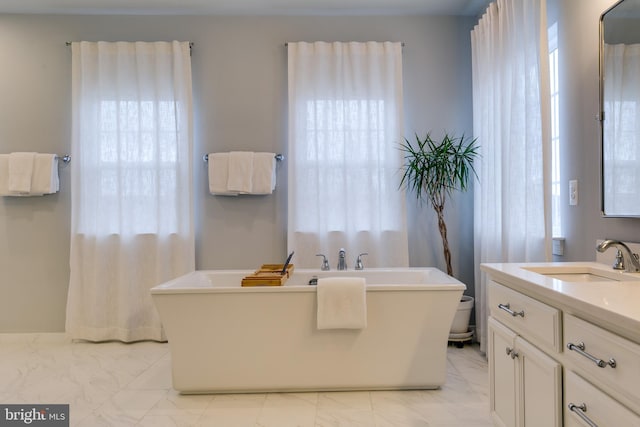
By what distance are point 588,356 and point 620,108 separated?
123 centimetres

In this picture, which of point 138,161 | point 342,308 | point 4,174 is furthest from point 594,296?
point 4,174

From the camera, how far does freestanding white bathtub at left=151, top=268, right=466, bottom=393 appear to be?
7.58 feet

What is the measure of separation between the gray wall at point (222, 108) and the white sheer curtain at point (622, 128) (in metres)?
1.58

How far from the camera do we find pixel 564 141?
2195 mm

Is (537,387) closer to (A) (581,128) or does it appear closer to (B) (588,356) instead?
(B) (588,356)

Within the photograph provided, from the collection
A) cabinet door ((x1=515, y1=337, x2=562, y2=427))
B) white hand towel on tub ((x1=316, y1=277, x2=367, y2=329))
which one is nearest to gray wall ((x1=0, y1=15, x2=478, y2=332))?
white hand towel on tub ((x1=316, y1=277, x2=367, y2=329))

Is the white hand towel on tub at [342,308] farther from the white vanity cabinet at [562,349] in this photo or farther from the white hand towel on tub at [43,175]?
the white hand towel on tub at [43,175]

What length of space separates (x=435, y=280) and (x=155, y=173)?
7.85 feet

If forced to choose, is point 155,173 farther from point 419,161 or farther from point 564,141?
point 564,141

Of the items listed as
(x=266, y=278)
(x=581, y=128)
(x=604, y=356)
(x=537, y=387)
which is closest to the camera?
(x=604, y=356)

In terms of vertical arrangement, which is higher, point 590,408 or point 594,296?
point 594,296

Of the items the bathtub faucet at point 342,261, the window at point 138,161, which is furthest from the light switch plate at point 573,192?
the window at point 138,161

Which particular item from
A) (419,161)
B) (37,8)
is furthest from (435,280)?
(37,8)

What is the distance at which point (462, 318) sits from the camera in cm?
306
